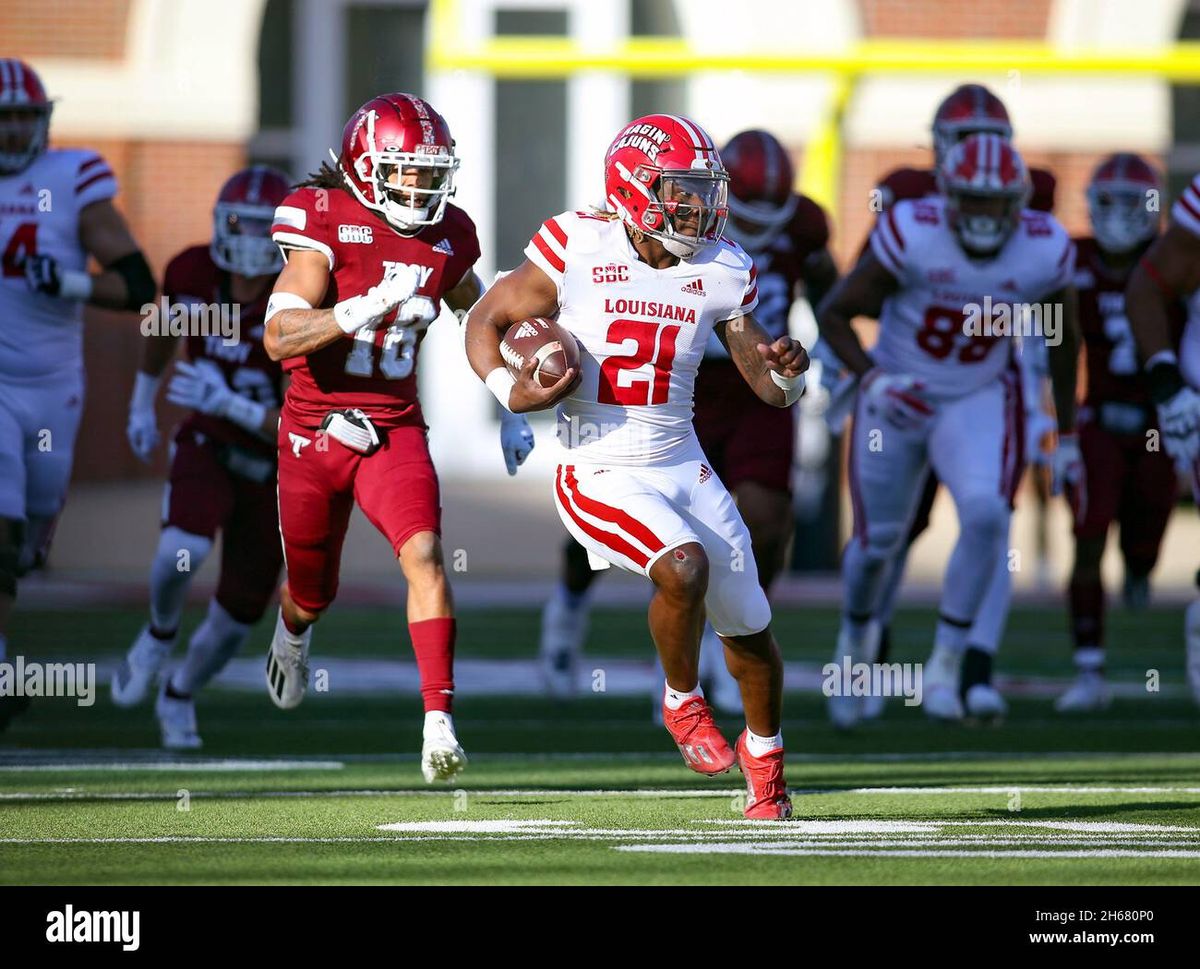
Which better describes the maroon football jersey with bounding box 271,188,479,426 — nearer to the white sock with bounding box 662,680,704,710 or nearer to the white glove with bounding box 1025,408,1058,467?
the white sock with bounding box 662,680,704,710

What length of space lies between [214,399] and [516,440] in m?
1.45

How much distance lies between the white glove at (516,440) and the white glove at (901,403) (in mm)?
1800

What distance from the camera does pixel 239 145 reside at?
15.5m

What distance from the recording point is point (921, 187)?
848cm

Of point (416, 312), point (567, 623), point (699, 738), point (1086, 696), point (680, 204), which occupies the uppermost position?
point (680, 204)

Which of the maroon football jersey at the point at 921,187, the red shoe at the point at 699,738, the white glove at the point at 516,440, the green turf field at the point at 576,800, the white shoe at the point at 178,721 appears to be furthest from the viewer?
the maroon football jersey at the point at 921,187

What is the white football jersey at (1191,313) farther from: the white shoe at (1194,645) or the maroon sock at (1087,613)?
the maroon sock at (1087,613)

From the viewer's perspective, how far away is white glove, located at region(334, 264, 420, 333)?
576cm

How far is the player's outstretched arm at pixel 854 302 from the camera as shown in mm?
7918

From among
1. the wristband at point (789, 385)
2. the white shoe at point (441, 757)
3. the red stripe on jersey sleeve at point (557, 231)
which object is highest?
the red stripe on jersey sleeve at point (557, 231)

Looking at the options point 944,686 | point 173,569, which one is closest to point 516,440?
point 173,569

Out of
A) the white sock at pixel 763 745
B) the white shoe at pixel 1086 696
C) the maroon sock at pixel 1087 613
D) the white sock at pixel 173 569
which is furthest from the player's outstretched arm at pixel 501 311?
the maroon sock at pixel 1087 613

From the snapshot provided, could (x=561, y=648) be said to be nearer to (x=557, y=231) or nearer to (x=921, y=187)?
(x=921, y=187)
